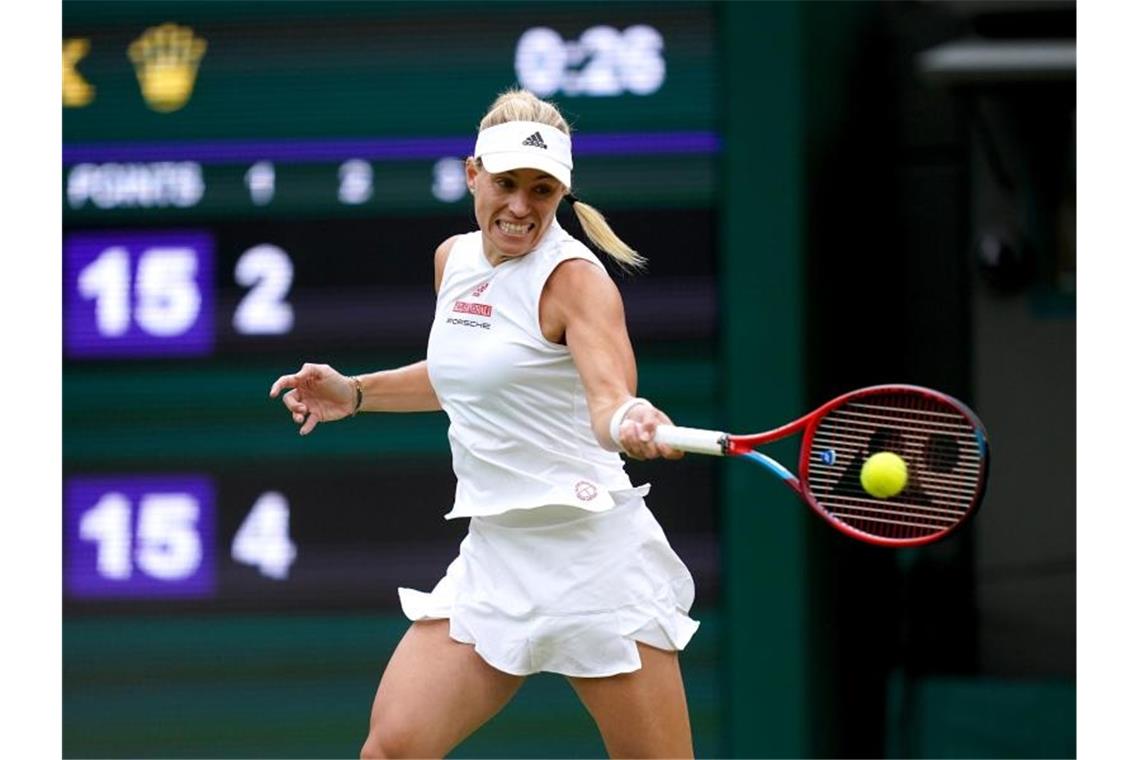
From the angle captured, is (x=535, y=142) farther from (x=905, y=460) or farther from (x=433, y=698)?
(x=433, y=698)

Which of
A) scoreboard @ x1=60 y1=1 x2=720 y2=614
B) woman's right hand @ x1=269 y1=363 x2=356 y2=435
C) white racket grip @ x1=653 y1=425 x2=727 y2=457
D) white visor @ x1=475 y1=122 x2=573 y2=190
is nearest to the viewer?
white racket grip @ x1=653 y1=425 x2=727 y2=457

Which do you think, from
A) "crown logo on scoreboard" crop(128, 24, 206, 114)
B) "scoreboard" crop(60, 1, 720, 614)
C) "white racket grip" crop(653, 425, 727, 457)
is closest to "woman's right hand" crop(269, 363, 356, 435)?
"white racket grip" crop(653, 425, 727, 457)

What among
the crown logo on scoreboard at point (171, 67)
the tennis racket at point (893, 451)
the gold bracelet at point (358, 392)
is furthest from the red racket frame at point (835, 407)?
the crown logo on scoreboard at point (171, 67)

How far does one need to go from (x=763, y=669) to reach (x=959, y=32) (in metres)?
1.54

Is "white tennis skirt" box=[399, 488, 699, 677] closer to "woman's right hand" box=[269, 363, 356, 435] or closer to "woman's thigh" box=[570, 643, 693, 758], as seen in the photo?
"woman's thigh" box=[570, 643, 693, 758]

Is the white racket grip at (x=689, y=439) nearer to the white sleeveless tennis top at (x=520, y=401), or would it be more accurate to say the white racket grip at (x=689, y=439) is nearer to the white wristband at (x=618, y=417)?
the white wristband at (x=618, y=417)

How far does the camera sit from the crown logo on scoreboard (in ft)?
18.2

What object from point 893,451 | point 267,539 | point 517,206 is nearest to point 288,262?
point 267,539

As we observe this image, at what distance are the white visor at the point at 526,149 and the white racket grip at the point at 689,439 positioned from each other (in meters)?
0.52

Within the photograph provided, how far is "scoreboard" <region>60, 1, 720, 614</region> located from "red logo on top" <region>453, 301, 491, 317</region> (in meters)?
1.37

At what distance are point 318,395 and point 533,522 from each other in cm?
56

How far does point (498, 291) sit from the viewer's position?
3.97 metres

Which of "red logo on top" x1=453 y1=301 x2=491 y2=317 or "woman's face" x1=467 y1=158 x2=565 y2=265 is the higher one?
"woman's face" x1=467 y1=158 x2=565 y2=265

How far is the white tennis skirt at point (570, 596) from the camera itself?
155 inches
